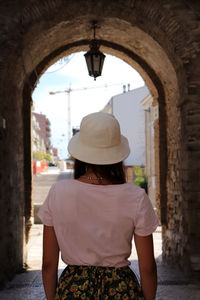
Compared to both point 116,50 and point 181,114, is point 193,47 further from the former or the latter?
point 116,50

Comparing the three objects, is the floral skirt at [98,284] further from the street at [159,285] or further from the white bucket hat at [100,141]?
the street at [159,285]

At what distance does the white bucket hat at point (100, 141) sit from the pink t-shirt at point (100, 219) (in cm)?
12

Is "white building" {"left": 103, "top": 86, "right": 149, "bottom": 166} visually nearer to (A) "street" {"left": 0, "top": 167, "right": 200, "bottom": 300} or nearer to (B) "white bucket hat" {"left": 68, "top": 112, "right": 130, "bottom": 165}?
(A) "street" {"left": 0, "top": 167, "right": 200, "bottom": 300}

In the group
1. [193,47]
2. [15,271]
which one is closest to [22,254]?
[15,271]

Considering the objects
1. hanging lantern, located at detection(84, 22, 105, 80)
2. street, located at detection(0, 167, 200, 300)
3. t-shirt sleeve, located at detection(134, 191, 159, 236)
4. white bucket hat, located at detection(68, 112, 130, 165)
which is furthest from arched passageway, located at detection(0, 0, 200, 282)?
t-shirt sleeve, located at detection(134, 191, 159, 236)

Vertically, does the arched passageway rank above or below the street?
above

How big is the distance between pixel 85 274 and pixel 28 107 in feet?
19.1

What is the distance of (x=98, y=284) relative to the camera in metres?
1.62

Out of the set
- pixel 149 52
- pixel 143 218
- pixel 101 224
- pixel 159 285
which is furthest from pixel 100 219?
pixel 149 52

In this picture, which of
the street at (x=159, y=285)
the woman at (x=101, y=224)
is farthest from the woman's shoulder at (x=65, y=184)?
the street at (x=159, y=285)

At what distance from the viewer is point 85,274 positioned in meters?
1.63

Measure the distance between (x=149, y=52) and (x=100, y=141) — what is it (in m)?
5.37

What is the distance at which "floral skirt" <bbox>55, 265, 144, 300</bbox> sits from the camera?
1.60 metres

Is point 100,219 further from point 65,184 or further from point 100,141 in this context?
point 100,141
